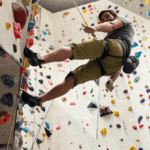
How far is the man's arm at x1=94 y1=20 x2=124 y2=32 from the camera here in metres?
1.33

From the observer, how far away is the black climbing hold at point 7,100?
106 centimetres

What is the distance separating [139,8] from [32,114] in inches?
78.6

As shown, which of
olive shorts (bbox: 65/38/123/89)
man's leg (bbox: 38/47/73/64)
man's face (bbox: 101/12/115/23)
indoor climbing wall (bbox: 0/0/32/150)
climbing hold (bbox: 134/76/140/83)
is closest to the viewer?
indoor climbing wall (bbox: 0/0/32/150)

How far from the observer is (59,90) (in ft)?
4.17

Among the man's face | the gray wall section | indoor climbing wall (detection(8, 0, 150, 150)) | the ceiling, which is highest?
the man's face

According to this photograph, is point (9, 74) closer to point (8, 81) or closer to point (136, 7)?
point (8, 81)

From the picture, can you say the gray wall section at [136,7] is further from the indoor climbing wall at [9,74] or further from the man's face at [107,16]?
the indoor climbing wall at [9,74]

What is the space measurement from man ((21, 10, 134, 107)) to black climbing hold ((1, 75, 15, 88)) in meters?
0.12

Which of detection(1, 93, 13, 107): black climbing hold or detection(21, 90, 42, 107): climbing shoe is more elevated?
detection(1, 93, 13, 107): black climbing hold

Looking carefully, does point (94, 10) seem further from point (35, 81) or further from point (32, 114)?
point (32, 114)

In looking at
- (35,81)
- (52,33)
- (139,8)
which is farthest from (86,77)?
(52,33)

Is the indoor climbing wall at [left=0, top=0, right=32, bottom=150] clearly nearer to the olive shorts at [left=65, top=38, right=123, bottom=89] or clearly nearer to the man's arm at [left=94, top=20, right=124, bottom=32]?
the olive shorts at [left=65, top=38, right=123, bottom=89]

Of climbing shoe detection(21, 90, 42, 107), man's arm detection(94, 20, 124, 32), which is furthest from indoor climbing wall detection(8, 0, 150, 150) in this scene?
man's arm detection(94, 20, 124, 32)

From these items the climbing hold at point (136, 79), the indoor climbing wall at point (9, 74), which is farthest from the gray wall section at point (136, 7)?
the indoor climbing wall at point (9, 74)
